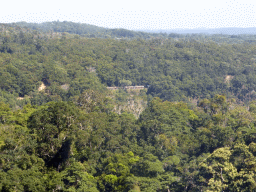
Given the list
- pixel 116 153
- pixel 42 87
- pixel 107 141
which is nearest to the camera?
pixel 116 153

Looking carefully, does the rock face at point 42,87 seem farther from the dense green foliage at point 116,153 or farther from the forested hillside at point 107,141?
the dense green foliage at point 116,153

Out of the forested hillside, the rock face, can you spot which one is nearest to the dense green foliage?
the forested hillside

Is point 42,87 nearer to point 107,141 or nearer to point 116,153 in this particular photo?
point 107,141

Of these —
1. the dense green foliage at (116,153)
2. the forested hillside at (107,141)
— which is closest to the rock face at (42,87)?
the forested hillside at (107,141)

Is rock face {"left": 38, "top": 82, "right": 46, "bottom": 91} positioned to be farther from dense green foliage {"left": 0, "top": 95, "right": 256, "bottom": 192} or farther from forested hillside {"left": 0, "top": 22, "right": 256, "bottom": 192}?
dense green foliage {"left": 0, "top": 95, "right": 256, "bottom": 192}

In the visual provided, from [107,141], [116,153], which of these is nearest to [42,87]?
[107,141]

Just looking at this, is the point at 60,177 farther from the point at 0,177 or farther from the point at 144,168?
the point at 144,168

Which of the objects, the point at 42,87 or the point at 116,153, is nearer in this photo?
the point at 116,153

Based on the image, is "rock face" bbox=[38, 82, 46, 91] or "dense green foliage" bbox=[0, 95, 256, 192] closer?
"dense green foliage" bbox=[0, 95, 256, 192]

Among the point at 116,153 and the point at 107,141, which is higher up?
the point at 107,141

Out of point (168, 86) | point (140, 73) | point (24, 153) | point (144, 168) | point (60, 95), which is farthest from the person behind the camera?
point (140, 73)

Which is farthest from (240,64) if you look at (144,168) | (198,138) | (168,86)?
(144,168)
